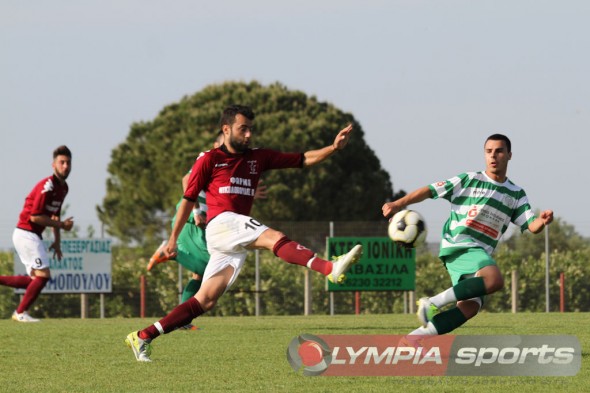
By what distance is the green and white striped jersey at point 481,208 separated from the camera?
9594 mm

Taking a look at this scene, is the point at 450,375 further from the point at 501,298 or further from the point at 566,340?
the point at 501,298

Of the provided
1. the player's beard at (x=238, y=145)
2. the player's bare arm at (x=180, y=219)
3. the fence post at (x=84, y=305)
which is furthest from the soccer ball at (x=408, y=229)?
the fence post at (x=84, y=305)

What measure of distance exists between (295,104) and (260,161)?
45553 millimetres

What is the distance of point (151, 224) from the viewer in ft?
92.2

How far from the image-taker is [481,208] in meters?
9.59

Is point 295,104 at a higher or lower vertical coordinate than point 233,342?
higher

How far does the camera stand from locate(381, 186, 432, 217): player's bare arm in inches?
353

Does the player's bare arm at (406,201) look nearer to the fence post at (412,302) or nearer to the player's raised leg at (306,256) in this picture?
the player's raised leg at (306,256)

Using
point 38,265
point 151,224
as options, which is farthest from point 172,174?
point 38,265

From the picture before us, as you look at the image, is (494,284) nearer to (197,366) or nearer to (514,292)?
(197,366)

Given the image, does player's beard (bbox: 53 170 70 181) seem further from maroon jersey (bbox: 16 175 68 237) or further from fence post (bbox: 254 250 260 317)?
fence post (bbox: 254 250 260 317)

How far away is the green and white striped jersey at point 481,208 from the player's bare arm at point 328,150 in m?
0.90

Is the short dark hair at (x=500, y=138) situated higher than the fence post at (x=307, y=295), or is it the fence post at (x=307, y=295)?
the short dark hair at (x=500, y=138)

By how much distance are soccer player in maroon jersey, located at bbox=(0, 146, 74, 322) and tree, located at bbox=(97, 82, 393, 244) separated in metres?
31.3
